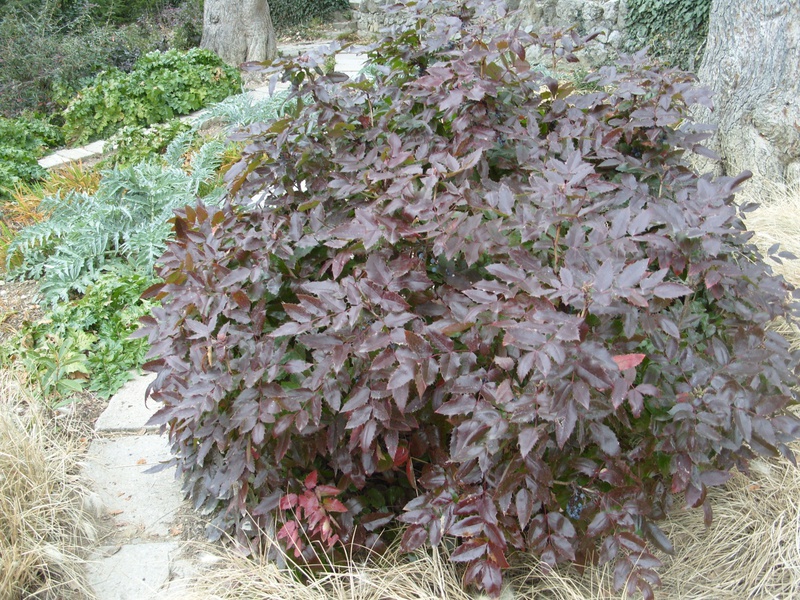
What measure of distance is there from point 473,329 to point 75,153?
17.7 ft

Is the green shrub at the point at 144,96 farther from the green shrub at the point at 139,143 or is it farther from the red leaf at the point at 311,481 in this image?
the red leaf at the point at 311,481

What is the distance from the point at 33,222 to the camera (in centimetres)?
410

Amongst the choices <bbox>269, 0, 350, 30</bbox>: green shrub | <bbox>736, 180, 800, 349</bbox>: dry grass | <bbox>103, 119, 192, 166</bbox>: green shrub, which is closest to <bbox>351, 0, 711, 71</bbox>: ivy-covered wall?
<bbox>103, 119, 192, 166</bbox>: green shrub

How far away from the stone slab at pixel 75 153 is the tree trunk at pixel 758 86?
4.96 m

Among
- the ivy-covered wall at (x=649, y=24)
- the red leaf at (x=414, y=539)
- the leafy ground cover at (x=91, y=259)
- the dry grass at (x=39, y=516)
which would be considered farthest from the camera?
the ivy-covered wall at (x=649, y=24)

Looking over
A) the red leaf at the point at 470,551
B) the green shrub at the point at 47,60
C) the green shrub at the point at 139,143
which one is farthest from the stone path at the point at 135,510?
the green shrub at the point at 47,60

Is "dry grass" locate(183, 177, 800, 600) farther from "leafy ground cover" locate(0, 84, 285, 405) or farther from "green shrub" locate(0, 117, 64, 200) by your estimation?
"green shrub" locate(0, 117, 64, 200)

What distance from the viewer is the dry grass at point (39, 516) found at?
1.87 m

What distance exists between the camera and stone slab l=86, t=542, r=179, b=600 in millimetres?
1889

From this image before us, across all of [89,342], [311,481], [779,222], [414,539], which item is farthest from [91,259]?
[779,222]

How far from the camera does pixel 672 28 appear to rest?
7.12m

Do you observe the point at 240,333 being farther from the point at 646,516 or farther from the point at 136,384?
the point at 136,384

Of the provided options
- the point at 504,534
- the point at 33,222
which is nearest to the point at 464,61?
the point at 504,534

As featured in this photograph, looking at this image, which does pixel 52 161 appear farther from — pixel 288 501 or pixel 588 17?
pixel 588 17
